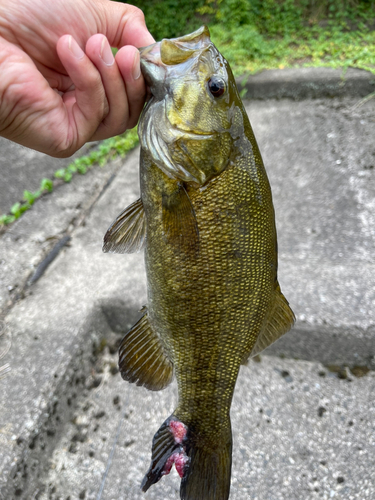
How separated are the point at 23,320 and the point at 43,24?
1781 mm

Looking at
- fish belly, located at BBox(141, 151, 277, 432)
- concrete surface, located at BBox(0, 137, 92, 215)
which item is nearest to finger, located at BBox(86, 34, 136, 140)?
fish belly, located at BBox(141, 151, 277, 432)

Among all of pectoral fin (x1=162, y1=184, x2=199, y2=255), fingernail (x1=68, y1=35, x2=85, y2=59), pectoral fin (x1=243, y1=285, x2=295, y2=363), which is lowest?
pectoral fin (x1=243, y1=285, x2=295, y2=363)

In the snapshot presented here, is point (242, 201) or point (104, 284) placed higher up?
point (242, 201)

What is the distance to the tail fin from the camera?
1.36 m

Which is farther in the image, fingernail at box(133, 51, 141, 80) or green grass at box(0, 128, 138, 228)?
green grass at box(0, 128, 138, 228)

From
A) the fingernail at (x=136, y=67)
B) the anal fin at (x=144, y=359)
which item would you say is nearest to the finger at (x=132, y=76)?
the fingernail at (x=136, y=67)

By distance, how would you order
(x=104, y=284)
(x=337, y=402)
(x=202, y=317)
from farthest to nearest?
(x=104, y=284) < (x=337, y=402) < (x=202, y=317)

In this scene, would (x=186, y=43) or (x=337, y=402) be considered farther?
(x=337, y=402)

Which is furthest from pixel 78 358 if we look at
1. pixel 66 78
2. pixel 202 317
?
pixel 66 78

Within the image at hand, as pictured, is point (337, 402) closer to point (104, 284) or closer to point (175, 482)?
point (175, 482)

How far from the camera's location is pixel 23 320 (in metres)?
2.41

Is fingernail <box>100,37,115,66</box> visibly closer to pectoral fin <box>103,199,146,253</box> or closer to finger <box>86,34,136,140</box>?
finger <box>86,34,136,140</box>

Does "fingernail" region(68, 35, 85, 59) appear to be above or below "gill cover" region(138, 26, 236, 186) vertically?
above

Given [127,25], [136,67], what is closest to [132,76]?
[136,67]
